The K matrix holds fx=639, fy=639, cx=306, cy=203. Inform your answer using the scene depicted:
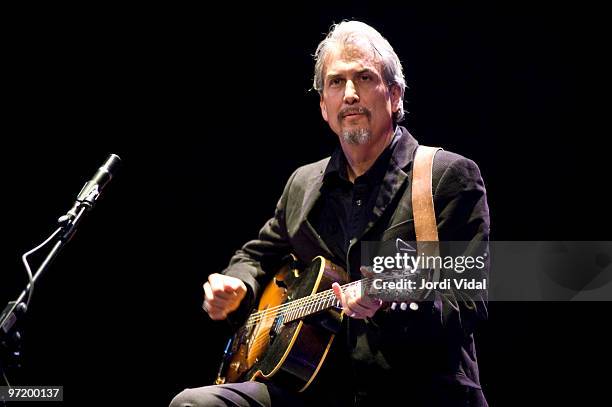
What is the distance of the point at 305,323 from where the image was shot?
8.21ft

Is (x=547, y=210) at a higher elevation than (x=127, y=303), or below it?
higher

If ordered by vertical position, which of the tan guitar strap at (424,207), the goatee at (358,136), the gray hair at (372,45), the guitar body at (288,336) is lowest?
the guitar body at (288,336)

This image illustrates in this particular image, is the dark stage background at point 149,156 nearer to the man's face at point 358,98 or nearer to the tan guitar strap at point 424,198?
the man's face at point 358,98

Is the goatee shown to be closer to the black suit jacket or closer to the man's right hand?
the black suit jacket

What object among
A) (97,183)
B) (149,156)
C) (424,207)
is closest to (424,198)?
(424,207)

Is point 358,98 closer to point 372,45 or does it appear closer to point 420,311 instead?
point 372,45

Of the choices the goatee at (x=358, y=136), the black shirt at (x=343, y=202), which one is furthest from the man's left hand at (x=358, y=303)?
the goatee at (x=358, y=136)

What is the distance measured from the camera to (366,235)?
253cm

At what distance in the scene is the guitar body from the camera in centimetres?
246

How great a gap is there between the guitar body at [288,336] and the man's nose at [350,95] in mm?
684

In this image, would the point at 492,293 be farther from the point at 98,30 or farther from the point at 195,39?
the point at 98,30

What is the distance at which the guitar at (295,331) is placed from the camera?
2455mm

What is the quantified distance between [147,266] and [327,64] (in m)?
1.85

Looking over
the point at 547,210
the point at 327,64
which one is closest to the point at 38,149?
the point at 327,64
